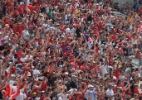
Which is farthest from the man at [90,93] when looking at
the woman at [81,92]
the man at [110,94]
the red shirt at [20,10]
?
the red shirt at [20,10]

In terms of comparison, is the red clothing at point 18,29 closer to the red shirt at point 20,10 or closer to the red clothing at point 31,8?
the red shirt at point 20,10

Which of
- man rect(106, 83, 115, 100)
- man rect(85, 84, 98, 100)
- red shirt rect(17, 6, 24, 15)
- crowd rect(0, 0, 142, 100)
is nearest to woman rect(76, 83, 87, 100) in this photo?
crowd rect(0, 0, 142, 100)

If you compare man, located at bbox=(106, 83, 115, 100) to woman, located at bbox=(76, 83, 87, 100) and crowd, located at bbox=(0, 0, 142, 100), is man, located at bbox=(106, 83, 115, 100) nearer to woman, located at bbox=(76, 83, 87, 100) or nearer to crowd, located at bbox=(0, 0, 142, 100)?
crowd, located at bbox=(0, 0, 142, 100)

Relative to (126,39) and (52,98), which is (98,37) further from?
(52,98)

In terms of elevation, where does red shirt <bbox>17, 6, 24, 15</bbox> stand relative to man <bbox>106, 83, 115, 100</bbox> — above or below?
above

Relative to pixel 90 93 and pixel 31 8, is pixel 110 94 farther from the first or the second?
pixel 31 8

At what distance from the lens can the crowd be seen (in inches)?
599

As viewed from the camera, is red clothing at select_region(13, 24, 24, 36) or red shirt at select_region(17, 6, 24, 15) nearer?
red clothing at select_region(13, 24, 24, 36)

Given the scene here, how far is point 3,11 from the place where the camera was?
2077 cm

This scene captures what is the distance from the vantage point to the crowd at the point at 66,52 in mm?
15211

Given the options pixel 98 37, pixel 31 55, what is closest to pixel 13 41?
pixel 31 55

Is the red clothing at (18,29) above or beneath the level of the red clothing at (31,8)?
beneath

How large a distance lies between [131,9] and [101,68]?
1308 cm

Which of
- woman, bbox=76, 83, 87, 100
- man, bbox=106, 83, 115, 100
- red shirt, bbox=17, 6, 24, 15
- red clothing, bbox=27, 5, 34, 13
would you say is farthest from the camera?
red clothing, bbox=27, 5, 34, 13
